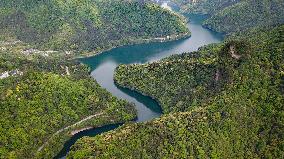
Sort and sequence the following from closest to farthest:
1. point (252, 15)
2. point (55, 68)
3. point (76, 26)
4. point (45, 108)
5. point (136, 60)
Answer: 1. point (45, 108)
2. point (55, 68)
3. point (136, 60)
4. point (76, 26)
5. point (252, 15)

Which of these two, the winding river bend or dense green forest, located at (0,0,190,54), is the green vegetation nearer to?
the winding river bend

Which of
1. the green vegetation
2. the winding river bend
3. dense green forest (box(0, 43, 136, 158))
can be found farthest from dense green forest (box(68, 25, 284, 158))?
the green vegetation

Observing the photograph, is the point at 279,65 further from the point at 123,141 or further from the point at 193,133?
the point at 123,141

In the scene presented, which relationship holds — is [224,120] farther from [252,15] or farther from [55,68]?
[252,15]

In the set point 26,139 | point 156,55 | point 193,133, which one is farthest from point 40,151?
point 156,55

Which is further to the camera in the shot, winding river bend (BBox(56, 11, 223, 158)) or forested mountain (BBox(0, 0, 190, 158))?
winding river bend (BBox(56, 11, 223, 158))

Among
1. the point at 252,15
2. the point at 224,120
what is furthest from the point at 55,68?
the point at 252,15
